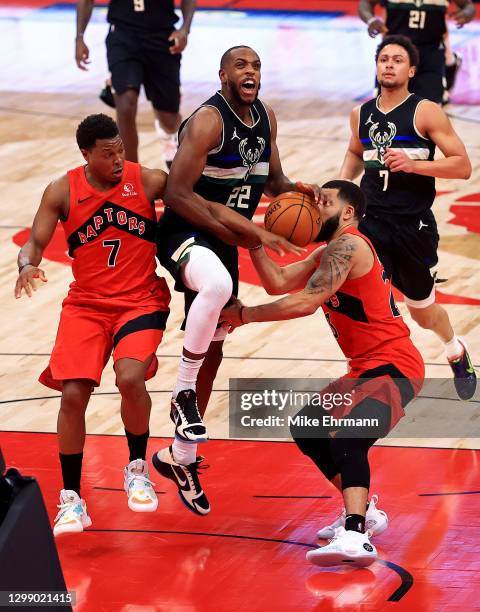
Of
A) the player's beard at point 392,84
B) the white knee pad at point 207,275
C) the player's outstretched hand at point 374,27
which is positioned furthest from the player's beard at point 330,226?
the player's outstretched hand at point 374,27

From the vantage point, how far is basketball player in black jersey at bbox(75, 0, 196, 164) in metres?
11.5

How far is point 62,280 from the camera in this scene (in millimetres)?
9812

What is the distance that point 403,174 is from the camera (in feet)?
24.5

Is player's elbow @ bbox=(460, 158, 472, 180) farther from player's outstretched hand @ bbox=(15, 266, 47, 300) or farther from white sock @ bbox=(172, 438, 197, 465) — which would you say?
player's outstretched hand @ bbox=(15, 266, 47, 300)

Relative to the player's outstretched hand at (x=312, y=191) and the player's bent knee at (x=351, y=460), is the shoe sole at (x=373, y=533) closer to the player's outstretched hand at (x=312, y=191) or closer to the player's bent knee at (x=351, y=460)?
the player's bent knee at (x=351, y=460)

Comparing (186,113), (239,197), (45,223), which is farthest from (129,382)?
(186,113)

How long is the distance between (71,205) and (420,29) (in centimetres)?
587

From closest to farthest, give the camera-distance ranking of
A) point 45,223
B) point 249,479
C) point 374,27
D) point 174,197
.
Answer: point 174,197 < point 45,223 < point 249,479 < point 374,27

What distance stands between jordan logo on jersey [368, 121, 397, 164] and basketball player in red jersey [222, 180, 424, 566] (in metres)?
1.24

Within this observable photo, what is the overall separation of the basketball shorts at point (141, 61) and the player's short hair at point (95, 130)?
5407mm

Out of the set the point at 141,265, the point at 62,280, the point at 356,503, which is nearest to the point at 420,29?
the point at 62,280

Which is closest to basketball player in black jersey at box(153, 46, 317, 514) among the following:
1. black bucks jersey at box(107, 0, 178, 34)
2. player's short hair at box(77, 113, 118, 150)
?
player's short hair at box(77, 113, 118, 150)

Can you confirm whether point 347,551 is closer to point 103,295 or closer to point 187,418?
point 187,418

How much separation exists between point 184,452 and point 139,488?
27 centimetres
